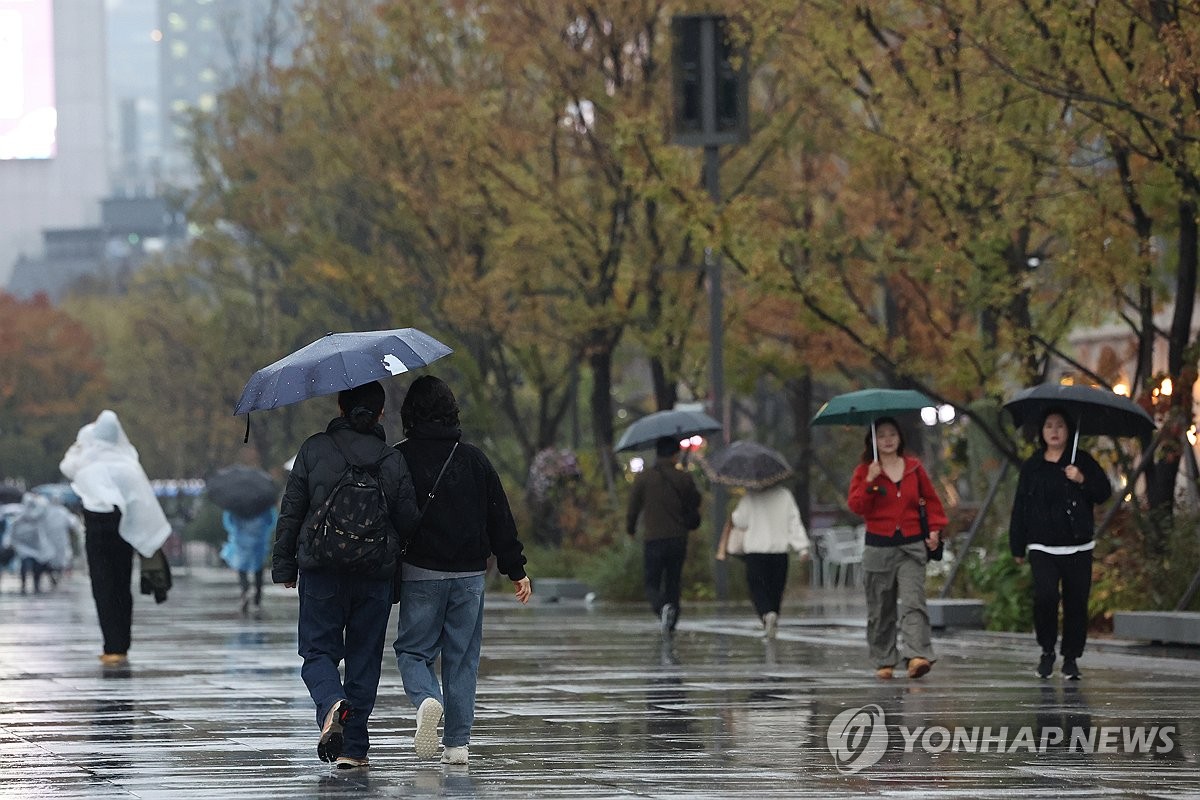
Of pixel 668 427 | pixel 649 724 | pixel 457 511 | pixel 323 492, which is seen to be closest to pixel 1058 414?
pixel 649 724

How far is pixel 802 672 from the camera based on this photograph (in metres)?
17.7

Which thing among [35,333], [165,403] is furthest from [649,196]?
[35,333]

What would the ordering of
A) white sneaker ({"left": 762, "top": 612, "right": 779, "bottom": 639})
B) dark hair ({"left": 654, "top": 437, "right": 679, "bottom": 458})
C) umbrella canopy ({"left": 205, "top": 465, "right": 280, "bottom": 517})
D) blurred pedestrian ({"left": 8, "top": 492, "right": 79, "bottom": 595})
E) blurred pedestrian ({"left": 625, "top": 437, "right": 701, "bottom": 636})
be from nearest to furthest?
white sneaker ({"left": 762, "top": 612, "right": 779, "bottom": 639}), blurred pedestrian ({"left": 625, "top": 437, "right": 701, "bottom": 636}), dark hair ({"left": 654, "top": 437, "right": 679, "bottom": 458}), umbrella canopy ({"left": 205, "top": 465, "right": 280, "bottom": 517}), blurred pedestrian ({"left": 8, "top": 492, "right": 79, "bottom": 595})

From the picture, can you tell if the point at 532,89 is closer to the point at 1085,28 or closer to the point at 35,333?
the point at 1085,28

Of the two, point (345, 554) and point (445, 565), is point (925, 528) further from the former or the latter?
point (345, 554)

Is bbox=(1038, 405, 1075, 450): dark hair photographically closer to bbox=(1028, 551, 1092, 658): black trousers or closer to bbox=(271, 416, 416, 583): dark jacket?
bbox=(1028, 551, 1092, 658): black trousers

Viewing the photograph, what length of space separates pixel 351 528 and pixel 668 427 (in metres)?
14.7

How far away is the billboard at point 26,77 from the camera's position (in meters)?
156

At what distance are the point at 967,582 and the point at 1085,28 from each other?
6.78m

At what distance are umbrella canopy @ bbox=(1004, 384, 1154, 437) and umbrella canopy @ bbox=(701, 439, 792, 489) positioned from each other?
486 centimetres

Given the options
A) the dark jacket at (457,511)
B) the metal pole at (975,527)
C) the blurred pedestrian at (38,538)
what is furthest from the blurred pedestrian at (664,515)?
the blurred pedestrian at (38,538)

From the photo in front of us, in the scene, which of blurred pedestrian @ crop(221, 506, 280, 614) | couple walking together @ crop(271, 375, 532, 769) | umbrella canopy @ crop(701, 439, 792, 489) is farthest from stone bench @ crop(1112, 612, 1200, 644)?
blurred pedestrian @ crop(221, 506, 280, 614)

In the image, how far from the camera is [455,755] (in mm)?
10969

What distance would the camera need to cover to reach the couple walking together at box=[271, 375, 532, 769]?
10781mm
